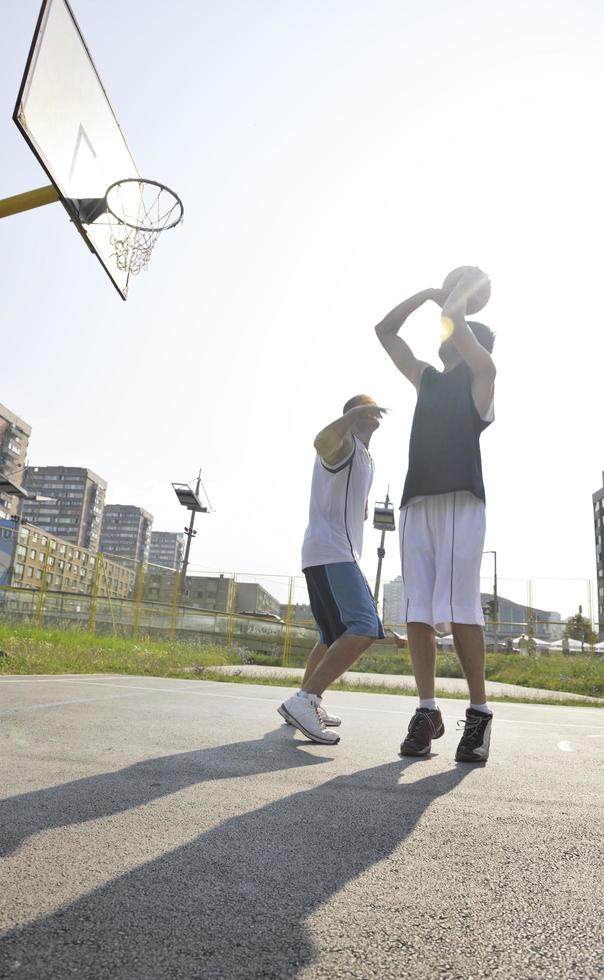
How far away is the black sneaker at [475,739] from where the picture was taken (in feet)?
8.63

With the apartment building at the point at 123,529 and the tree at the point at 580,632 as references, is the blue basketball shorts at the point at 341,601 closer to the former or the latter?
the tree at the point at 580,632

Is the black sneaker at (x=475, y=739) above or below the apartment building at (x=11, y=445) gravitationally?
below

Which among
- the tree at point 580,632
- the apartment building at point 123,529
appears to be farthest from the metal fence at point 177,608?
the apartment building at point 123,529

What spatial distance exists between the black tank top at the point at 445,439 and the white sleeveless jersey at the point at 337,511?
0.52 meters

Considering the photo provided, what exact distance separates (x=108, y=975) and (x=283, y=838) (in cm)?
67

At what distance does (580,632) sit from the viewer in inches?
1046

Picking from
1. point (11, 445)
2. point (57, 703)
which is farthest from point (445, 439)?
point (11, 445)

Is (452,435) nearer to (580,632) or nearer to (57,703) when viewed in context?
(57,703)

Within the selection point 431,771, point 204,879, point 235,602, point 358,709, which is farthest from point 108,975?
point 235,602

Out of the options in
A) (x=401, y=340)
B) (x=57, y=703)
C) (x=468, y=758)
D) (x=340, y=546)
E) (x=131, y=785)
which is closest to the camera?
(x=131, y=785)

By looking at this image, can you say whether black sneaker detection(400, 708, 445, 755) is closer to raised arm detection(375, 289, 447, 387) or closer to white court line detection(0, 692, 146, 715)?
raised arm detection(375, 289, 447, 387)

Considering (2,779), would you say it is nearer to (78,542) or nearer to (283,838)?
(283,838)

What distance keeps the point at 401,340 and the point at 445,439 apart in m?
0.66

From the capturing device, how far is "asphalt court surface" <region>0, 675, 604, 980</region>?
0.93m
